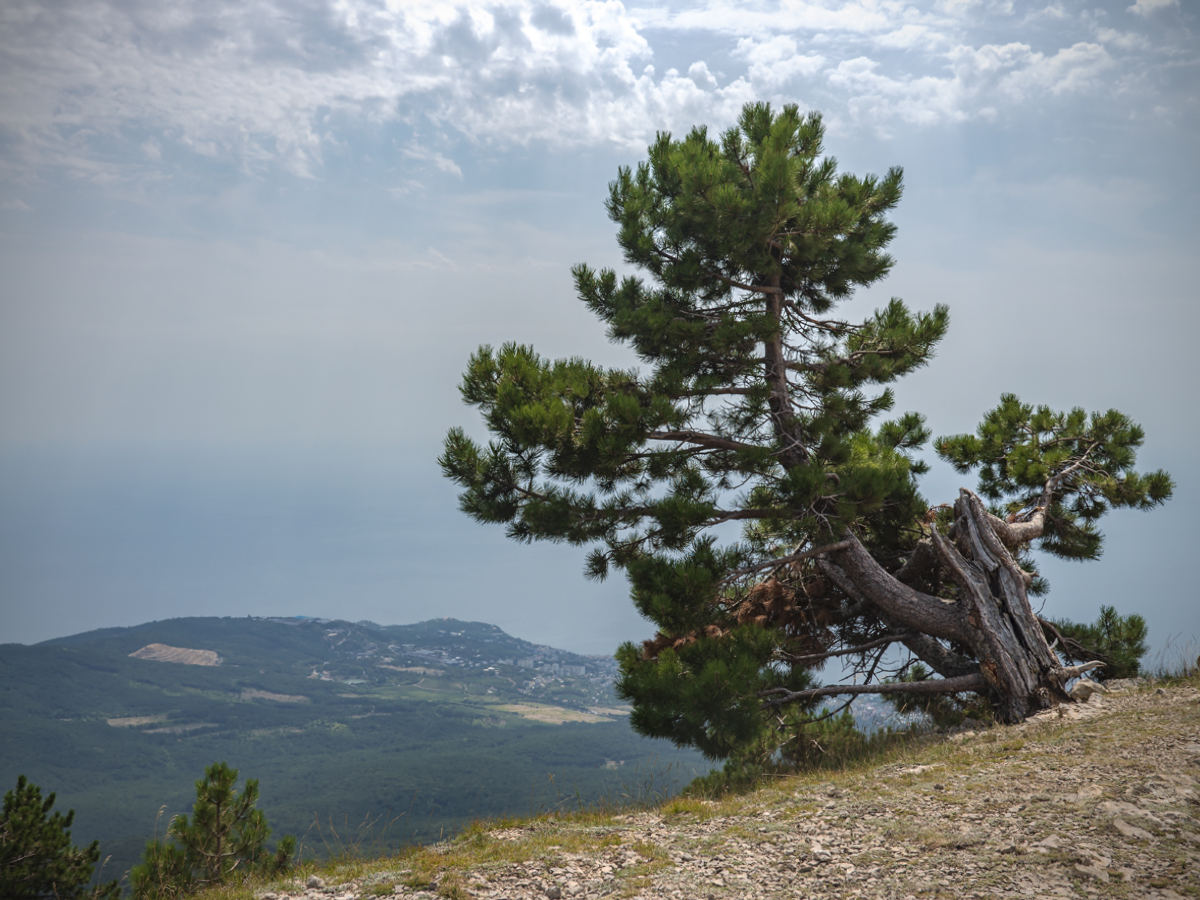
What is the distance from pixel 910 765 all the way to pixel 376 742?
136 meters

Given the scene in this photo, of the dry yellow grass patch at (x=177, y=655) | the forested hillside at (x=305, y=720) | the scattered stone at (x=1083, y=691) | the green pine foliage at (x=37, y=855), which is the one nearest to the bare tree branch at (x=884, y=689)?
the scattered stone at (x=1083, y=691)

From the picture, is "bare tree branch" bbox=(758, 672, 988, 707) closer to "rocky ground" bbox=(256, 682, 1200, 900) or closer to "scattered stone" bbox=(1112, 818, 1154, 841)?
"rocky ground" bbox=(256, 682, 1200, 900)

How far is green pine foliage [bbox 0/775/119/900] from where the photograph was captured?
289 inches

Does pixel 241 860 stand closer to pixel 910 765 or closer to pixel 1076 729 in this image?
pixel 910 765

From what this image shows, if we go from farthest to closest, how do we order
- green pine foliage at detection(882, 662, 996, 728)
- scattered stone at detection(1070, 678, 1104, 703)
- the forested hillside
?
1. the forested hillside
2. green pine foliage at detection(882, 662, 996, 728)
3. scattered stone at detection(1070, 678, 1104, 703)

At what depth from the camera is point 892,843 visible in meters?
5.38

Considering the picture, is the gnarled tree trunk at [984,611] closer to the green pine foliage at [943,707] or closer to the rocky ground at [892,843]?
the green pine foliage at [943,707]

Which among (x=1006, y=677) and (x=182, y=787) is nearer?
(x=1006, y=677)

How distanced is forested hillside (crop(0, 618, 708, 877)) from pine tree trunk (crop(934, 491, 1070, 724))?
69.7m

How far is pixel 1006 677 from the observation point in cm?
1003

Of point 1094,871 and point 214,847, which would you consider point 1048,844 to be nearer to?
point 1094,871

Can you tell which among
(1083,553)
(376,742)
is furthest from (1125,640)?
(376,742)

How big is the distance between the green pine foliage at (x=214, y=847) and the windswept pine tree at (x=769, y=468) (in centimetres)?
429

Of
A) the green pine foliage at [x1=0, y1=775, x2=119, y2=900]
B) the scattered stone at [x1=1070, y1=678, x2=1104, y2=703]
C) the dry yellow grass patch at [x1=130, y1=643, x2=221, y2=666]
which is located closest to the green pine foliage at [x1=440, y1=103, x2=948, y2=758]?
the scattered stone at [x1=1070, y1=678, x2=1104, y2=703]
